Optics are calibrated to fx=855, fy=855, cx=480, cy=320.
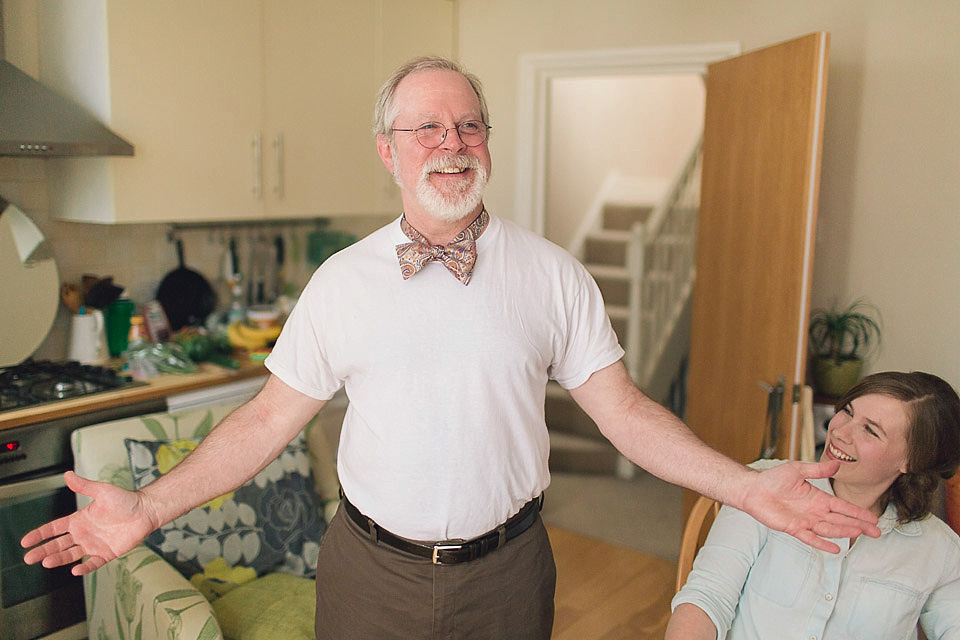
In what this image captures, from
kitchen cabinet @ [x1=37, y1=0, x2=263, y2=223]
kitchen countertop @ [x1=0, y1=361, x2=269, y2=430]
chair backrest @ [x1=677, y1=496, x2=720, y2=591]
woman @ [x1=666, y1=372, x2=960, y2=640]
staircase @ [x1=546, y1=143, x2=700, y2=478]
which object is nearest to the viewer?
woman @ [x1=666, y1=372, x2=960, y2=640]

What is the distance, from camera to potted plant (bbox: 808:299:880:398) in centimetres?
304

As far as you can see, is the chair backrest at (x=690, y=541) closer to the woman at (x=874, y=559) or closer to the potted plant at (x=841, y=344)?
the woman at (x=874, y=559)

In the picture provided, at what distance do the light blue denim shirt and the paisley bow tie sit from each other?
76 centimetres

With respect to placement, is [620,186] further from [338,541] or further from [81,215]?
[338,541]

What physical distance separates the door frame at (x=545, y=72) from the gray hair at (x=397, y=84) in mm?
2051

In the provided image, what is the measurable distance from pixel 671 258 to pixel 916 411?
3477 millimetres

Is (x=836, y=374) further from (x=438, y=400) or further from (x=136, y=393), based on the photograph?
(x=136, y=393)

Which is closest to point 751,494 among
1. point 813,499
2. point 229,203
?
point 813,499

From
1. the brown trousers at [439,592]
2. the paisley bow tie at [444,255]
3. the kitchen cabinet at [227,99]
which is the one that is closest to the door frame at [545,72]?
the kitchen cabinet at [227,99]

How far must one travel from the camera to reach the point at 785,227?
2.79 metres

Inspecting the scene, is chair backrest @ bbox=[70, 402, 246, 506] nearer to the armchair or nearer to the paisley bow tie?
the armchair

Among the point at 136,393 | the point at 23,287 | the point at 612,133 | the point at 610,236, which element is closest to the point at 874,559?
the point at 136,393

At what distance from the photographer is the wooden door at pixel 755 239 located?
2.69m

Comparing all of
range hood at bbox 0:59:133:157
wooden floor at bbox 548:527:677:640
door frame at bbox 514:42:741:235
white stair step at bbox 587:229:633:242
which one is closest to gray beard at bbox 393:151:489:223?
range hood at bbox 0:59:133:157
